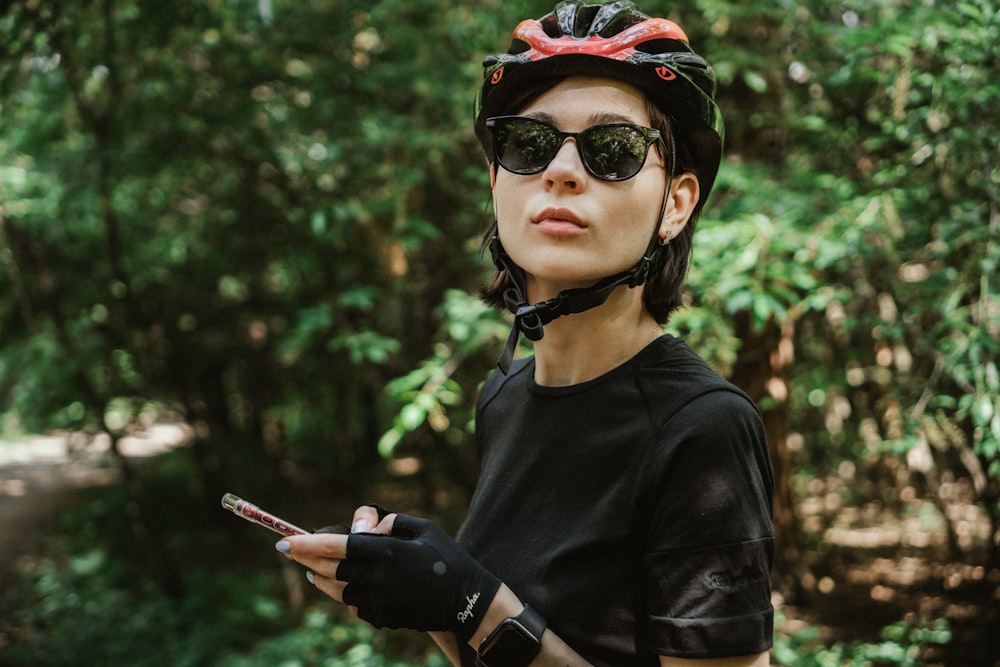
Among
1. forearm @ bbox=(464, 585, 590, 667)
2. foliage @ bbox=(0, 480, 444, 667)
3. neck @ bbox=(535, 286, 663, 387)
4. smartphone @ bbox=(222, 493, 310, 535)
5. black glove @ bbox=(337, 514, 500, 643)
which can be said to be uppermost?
neck @ bbox=(535, 286, 663, 387)

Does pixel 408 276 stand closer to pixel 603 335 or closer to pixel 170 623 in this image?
pixel 170 623

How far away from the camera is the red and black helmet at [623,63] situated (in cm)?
138

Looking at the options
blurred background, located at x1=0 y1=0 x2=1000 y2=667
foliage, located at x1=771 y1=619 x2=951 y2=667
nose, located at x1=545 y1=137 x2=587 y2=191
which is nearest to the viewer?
nose, located at x1=545 y1=137 x2=587 y2=191

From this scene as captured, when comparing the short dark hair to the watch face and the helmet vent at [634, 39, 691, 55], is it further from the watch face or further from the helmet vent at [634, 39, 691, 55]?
the watch face

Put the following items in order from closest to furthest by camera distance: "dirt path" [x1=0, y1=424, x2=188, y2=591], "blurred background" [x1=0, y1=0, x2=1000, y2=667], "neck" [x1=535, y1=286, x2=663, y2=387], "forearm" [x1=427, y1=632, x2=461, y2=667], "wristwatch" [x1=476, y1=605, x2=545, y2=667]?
1. "wristwatch" [x1=476, y1=605, x2=545, y2=667]
2. "neck" [x1=535, y1=286, x2=663, y2=387]
3. "forearm" [x1=427, y1=632, x2=461, y2=667]
4. "blurred background" [x1=0, y1=0, x2=1000, y2=667]
5. "dirt path" [x1=0, y1=424, x2=188, y2=591]

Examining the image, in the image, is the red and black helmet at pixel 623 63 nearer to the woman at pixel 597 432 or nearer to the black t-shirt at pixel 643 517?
the woman at pixel 597 432

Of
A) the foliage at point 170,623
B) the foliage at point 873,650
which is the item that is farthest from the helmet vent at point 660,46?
the foliage at point 170,623

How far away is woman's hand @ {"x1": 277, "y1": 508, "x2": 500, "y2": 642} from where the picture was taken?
4.12 feet

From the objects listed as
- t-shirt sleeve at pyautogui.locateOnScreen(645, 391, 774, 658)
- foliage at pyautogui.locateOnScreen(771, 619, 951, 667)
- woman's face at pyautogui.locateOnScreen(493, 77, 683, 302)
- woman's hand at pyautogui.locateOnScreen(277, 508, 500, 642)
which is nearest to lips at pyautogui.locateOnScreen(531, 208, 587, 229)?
woman's face at pyautogui.locateOnScreen(493, 77, 683, 302)

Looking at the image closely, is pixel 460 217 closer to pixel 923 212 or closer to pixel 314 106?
pixel 314 106

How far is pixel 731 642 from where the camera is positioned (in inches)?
44.2

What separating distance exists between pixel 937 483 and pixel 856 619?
1.19 m

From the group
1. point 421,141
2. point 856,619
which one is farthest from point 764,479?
point 856,619

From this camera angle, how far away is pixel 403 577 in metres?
1.26
